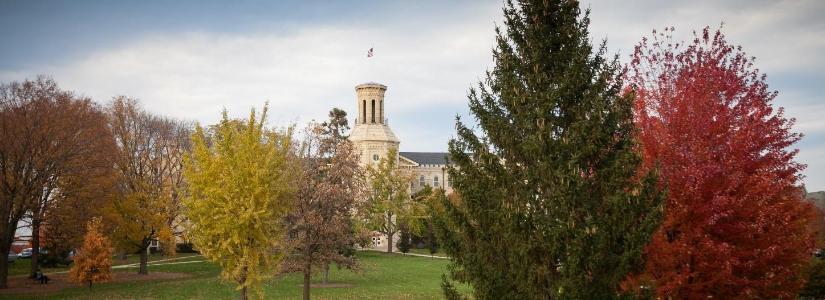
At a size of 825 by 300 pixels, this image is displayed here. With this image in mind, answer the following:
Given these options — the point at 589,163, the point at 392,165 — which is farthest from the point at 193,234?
the point at 392,165

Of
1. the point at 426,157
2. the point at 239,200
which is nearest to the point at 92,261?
the point at 239,200

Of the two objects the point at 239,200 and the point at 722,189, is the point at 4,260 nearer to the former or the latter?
the point at 239,200

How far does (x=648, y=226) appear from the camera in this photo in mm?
11414

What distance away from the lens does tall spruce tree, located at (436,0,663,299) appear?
11305mm

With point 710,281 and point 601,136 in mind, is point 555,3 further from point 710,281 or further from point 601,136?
point 710,281

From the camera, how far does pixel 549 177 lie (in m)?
11.5

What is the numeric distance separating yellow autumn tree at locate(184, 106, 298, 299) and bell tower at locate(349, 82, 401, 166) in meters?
62.1

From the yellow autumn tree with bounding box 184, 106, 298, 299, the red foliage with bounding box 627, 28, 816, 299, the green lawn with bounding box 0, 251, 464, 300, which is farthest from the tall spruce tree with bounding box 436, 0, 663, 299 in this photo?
the green lawn with bounding box 0, 251, 464, 300

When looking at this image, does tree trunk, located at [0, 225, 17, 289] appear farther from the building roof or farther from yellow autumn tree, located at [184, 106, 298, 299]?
the building roof

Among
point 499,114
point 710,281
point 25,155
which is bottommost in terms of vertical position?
point 710,281

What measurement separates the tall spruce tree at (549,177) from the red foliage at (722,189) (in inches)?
61.8

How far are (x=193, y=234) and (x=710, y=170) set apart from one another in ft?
54.1

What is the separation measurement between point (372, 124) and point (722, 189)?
74190 mm

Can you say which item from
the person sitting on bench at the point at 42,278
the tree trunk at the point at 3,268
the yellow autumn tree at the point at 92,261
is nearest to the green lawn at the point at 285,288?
the yellow autumn tree at the point at 92,261
